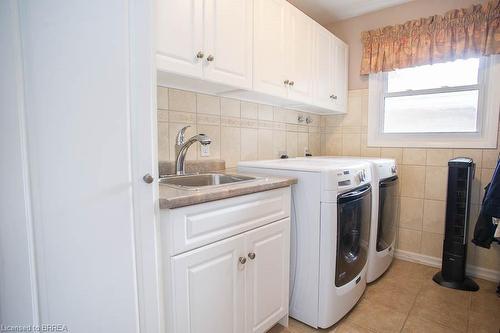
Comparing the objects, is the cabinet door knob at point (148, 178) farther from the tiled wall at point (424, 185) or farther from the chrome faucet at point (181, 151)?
the tiled wall at point (424, 185)

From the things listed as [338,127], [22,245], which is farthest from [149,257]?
[338,127]

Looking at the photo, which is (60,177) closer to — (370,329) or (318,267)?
(318,267)

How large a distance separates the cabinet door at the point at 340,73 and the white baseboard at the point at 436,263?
5.05 feet

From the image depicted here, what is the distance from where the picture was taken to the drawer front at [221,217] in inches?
38.5

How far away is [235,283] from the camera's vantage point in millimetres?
1208

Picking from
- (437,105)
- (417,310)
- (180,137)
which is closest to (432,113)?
(437,105)

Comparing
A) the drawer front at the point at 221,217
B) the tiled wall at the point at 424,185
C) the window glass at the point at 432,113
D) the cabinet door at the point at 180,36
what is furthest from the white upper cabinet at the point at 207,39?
the window glass at the point at 432,113

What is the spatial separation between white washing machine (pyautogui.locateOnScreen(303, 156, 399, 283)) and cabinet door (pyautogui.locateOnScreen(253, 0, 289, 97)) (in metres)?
0.75

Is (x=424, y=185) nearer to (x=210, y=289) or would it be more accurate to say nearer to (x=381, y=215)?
(x=381, y=215)

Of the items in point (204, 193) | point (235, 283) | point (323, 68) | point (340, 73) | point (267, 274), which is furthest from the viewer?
point (340, 73)

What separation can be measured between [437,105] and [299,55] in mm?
1415

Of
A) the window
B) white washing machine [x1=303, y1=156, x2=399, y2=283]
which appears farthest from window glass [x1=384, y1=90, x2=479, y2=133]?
white washing machine [x1=303, y1=156, x2=399, y2=283]

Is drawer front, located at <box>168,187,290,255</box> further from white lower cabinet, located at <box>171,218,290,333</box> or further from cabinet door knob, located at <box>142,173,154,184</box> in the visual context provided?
cabinet door knob, located at <box>142,173,154,184</box>

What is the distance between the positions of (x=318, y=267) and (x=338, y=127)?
1.81 metres
